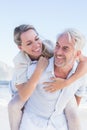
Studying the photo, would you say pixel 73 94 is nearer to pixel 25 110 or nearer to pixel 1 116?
pixel 25 110

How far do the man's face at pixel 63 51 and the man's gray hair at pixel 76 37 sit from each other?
0.07 feet

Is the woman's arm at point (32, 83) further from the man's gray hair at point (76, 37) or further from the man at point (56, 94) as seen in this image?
the man's gray hair at point (76, 37)

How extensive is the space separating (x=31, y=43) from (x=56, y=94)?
358 mm

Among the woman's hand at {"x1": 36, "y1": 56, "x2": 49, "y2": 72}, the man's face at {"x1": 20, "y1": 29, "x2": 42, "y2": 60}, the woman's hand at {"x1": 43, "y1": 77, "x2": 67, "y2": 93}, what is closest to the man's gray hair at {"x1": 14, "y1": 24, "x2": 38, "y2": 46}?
the man's face at {"x1": 20, "y1": 29, "x2": 42, "y2": 60}

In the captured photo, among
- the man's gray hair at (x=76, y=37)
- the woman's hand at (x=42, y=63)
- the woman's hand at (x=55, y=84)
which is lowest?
the woman's hand at (x=55, y=84)

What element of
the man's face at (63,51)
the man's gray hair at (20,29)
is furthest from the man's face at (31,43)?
the man's face at (63,51)

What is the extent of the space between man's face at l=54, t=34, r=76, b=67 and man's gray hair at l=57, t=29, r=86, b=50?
2 centimetres

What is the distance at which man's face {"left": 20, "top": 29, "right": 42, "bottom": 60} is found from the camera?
242 cm

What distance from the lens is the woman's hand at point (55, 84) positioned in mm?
2377

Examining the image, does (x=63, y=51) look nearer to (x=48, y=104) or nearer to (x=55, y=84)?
(x=55, y=84)

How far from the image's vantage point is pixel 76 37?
230 centimetres

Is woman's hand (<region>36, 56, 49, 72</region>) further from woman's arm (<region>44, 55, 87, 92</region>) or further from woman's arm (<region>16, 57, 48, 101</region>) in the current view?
woman's arm (<region>44, 55, 87, 92</region>)

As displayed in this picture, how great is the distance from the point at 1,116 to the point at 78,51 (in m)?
2.03

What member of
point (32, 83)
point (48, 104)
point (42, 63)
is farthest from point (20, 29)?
point (48, 104)
